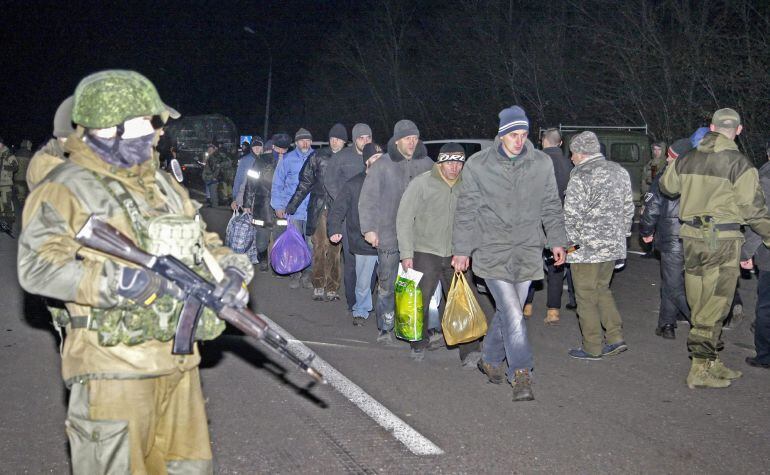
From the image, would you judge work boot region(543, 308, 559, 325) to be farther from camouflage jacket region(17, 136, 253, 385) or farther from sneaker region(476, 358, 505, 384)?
camouflage jacket region(17, 136, 253, 385)

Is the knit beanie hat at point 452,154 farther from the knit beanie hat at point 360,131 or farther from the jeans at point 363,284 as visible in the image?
the knit beanie hat at point 360,131

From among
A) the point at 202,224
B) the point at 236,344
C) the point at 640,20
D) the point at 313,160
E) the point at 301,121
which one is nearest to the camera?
the point at 202,224

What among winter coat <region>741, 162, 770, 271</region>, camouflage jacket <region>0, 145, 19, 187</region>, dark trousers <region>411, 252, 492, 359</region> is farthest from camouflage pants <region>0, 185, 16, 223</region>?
winter coat <region>741, 162, 770, 271</region>

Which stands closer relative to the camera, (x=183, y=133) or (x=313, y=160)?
(x=313, y=160)

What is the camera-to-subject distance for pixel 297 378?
21.9 ft

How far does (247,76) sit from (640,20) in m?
39.9

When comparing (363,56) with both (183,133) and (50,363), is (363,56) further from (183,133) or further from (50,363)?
(50,363)

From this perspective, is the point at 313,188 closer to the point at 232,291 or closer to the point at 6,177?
the point at 232,291

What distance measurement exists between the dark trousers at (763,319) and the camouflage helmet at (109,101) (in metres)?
5.54

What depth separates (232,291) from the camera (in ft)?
10.2

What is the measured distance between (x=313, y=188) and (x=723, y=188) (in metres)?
5.06

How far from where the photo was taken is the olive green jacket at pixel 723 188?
6.25 metres

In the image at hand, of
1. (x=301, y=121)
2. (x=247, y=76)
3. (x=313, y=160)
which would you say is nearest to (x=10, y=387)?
(x=313, y=160)

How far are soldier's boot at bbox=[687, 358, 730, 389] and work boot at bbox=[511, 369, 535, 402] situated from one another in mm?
1312
